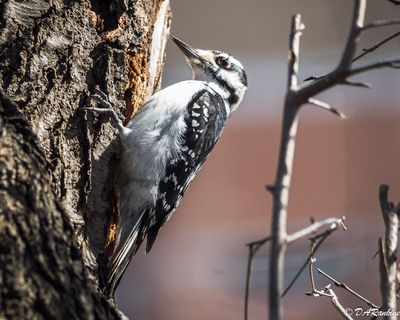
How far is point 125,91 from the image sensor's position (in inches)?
140

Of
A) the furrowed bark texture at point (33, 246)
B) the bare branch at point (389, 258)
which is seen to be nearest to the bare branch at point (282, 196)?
the bare branch at point (389, 258)

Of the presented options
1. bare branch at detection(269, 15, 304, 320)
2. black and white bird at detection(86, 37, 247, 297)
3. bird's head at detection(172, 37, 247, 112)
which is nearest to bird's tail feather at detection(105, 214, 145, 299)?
black and white bird at detection(86, 37, 247, 297)

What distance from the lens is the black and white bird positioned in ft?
11.8

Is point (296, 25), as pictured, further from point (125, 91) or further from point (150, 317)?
point (150, 317)

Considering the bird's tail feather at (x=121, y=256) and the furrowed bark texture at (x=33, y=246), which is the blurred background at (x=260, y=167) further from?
the furrowed bark texture at (x=33, y=246)

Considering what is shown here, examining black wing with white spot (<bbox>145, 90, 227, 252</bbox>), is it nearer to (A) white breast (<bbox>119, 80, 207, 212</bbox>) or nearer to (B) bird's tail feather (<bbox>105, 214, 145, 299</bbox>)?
(A) white breast (<bbox>119, 80, 207, 212</bbox>)

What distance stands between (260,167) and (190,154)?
4756mm

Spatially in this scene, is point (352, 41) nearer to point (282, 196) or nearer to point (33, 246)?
point (282, 196)

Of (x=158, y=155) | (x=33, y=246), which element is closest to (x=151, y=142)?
(x=158, y=155)

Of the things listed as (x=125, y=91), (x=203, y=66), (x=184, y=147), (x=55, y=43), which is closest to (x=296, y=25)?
(x=55, y=43)

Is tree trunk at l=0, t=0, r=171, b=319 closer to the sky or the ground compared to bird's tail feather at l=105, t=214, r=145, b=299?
closer to the sky

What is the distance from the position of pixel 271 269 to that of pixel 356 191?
23.4ft

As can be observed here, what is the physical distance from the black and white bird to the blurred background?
13.8 feet

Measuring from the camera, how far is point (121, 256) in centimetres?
353
